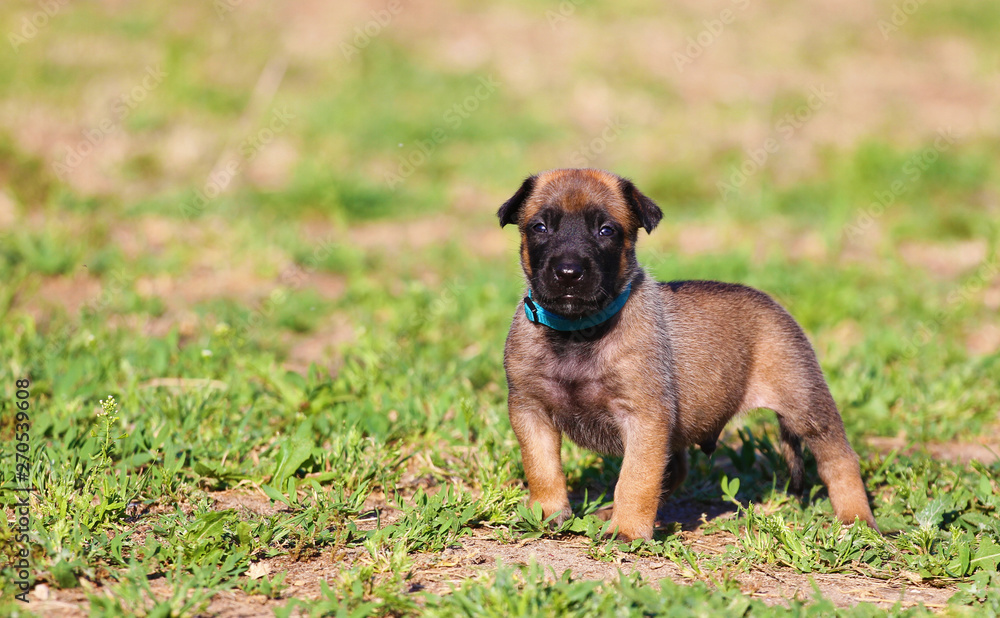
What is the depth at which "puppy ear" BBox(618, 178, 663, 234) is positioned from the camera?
4.02 metres

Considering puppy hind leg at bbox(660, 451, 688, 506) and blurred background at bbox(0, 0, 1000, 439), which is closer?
puppy hind leg at bbox(660, 451, 688, 506)

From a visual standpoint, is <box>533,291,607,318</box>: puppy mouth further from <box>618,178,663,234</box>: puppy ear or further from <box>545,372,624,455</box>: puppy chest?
<box>618,178,663,234</box>: puppy ear

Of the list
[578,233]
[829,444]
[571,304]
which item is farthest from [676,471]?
[578,233]

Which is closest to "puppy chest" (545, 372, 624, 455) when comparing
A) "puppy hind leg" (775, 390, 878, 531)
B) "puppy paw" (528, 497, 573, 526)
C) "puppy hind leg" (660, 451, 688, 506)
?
"puppy paw" (528, 497, 573, 526)

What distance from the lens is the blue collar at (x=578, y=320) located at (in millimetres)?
3939

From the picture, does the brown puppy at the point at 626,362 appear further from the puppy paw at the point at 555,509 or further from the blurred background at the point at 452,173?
the blurred background at the point at 452,173

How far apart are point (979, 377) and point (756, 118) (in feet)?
24.2

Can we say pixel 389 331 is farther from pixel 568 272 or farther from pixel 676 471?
pixel 568 272

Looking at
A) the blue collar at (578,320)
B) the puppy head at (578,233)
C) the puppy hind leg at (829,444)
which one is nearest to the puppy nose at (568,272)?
the puppy head at (578,233)

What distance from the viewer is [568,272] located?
367cm

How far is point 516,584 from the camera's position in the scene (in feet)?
10.7

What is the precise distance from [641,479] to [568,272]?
0.90 metres

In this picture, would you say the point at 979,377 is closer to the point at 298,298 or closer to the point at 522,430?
the point at 522,430

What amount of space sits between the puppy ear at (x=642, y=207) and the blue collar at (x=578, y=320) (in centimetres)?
30
